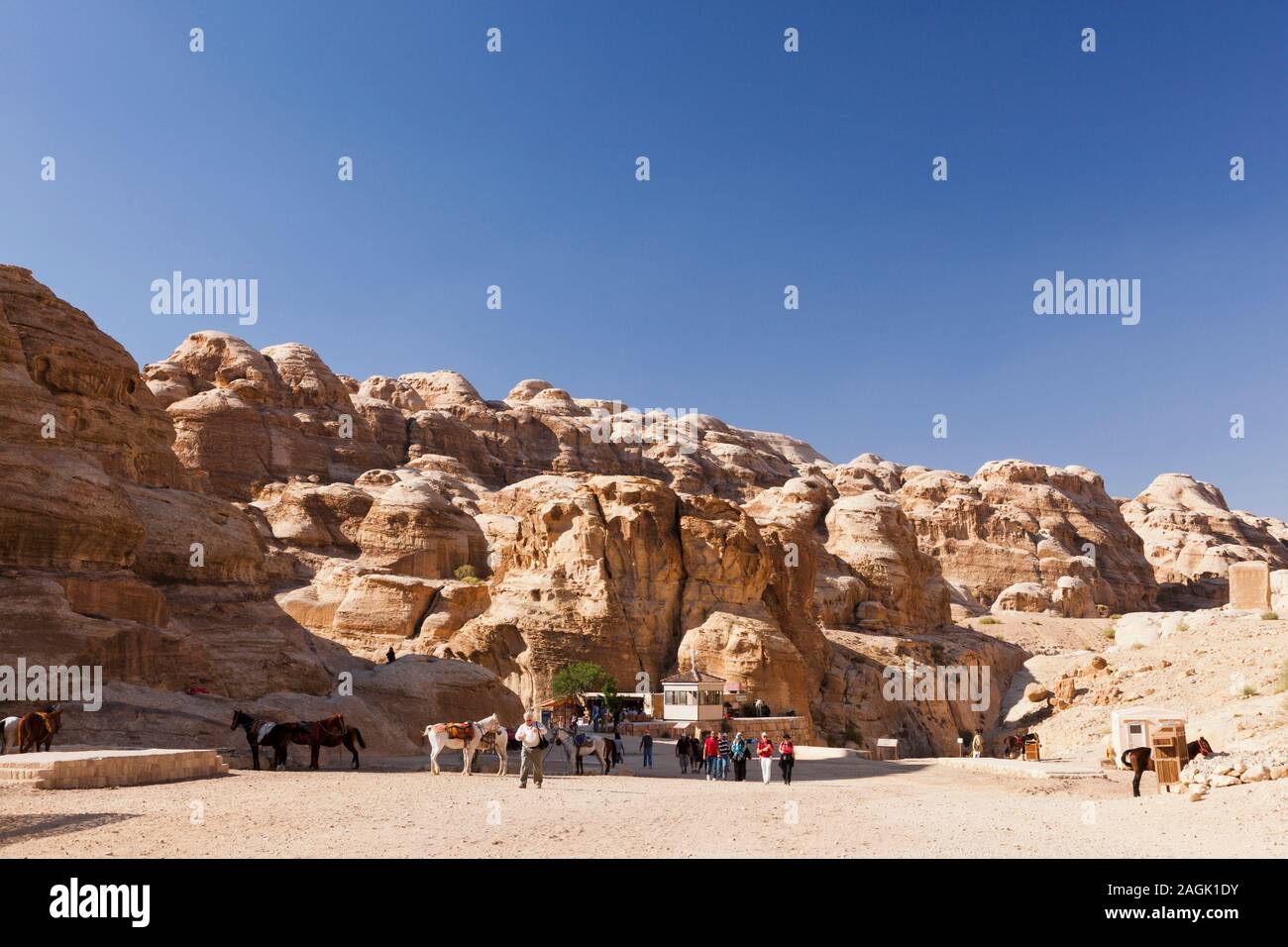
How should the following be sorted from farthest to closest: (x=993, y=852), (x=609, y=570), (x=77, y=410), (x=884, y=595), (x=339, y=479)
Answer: (x=339, y=479), (x=884, y=595), (x=609, y=570), (x=77, y=410), (x=993, y=852)

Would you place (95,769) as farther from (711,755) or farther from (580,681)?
(580,681)

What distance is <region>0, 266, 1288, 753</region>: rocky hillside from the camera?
27.0m

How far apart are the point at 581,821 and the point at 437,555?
60074 mm

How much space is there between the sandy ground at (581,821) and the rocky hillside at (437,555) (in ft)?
26.5

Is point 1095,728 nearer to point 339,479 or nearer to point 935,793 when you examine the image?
point 935,793

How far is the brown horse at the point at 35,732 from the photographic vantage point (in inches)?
752

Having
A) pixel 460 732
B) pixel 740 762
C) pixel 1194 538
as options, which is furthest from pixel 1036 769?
pixel 1194 538

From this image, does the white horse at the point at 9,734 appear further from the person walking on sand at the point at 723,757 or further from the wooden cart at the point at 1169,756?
the wooden cart at the point at 1169,756

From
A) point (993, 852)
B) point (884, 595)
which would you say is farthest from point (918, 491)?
point (993, 852)

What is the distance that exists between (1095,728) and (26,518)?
3965cm

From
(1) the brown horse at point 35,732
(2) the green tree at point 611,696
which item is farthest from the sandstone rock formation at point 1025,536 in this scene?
(1) the brown horse at point 35,732

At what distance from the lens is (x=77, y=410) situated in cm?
3256

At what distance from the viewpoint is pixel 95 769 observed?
53.9 ft
